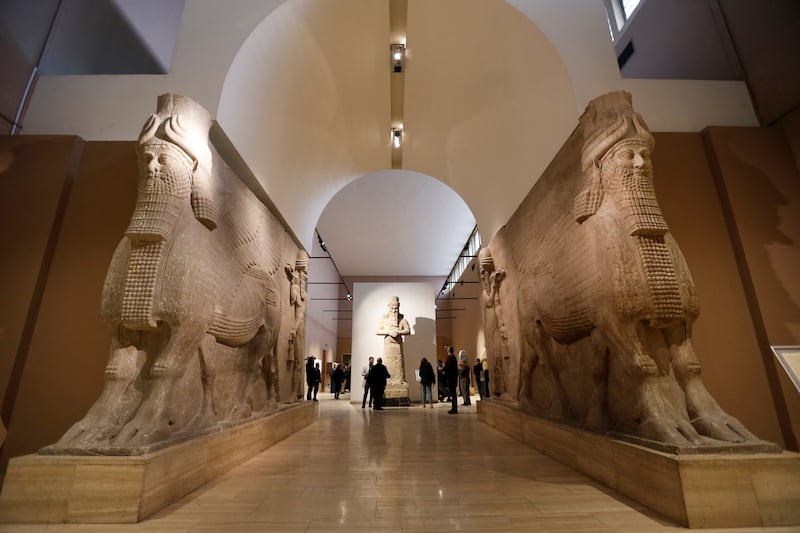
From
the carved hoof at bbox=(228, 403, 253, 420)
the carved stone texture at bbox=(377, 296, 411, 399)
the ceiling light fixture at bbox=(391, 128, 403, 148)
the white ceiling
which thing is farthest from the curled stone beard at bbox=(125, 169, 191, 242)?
the carved stone texture at bbox=(377, 296, 411, 399)

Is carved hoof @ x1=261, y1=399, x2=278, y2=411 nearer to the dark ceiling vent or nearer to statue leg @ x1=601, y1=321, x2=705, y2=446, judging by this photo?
statue leg @ x1=601, y1=321, x2=705, y2=446

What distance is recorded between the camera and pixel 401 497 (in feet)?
8.29

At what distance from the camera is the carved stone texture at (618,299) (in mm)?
2514

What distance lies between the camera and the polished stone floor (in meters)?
2.05

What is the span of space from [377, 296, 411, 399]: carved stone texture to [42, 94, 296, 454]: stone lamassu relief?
687 centimetres

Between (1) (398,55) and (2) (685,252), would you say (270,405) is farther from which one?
(2) (685,252)

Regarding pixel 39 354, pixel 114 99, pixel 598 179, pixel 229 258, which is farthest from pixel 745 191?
pixel 39 354

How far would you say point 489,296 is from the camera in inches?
248

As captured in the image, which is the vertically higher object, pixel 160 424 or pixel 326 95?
pixel 326 95

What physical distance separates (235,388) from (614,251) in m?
4.05

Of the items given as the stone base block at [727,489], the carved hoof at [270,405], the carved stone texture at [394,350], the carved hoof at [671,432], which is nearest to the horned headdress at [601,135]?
the carved hoof at [671,432]

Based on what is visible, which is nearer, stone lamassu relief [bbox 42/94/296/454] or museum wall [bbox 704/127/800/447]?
stone lamassu relief [bbox 42/94/296/454]

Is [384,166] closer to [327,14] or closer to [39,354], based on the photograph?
[327,14]

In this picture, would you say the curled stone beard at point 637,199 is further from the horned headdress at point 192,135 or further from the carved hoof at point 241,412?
the carved hoof at point 241,412
